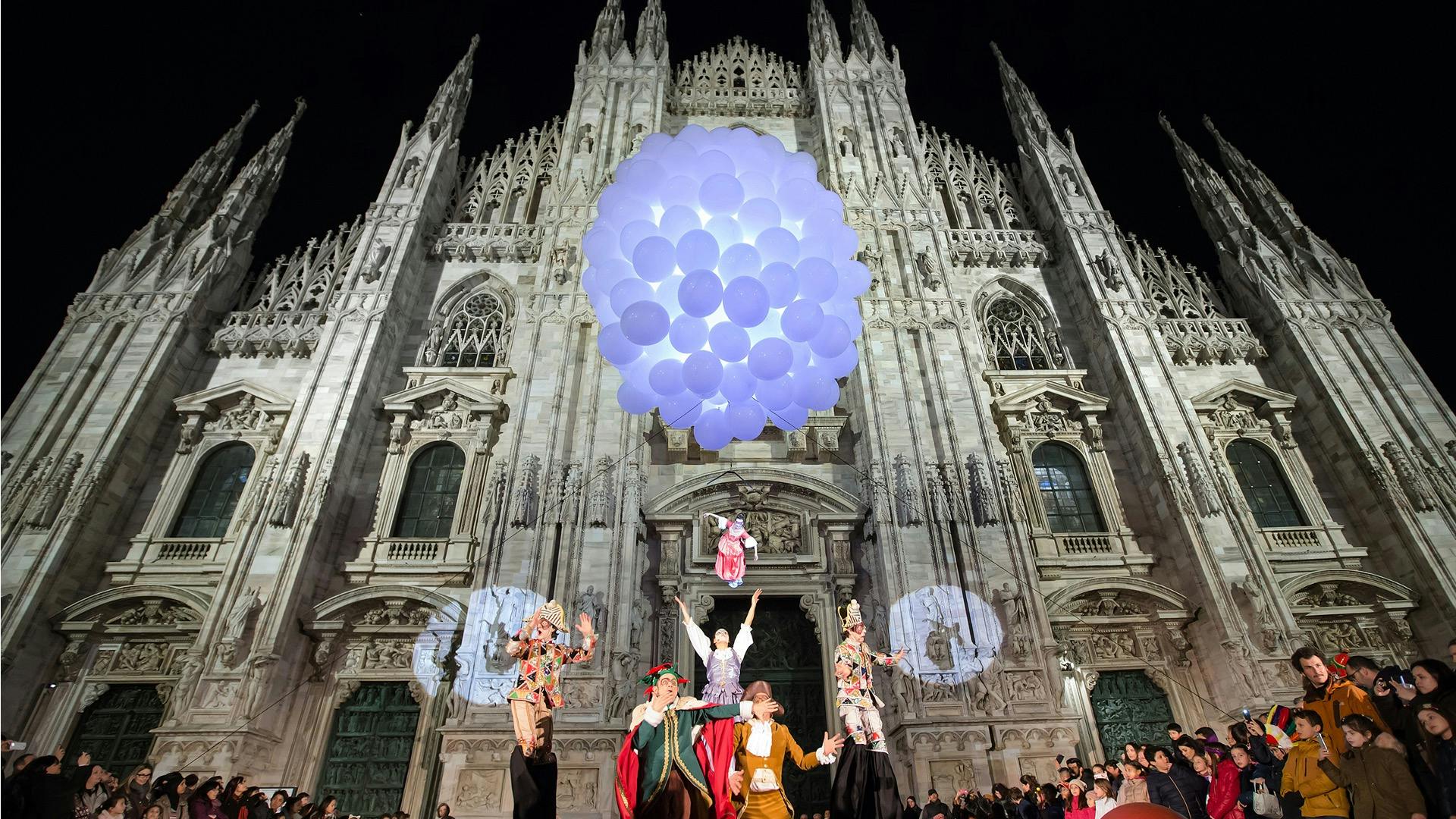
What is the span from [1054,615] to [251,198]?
71.6 ft

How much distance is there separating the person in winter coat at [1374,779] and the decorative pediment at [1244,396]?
501 inches

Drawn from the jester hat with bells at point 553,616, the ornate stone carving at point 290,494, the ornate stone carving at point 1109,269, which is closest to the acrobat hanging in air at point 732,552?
the jester hat with bells at point 553,616

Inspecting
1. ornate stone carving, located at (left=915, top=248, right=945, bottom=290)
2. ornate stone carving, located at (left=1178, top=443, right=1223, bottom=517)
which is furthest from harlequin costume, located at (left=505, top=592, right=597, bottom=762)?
ornate stone carving, located at (left=915, top=248, right=945, bottom=290)

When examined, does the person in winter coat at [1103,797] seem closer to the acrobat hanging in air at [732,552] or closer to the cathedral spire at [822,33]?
the acrobat hanging in air at [732,552]

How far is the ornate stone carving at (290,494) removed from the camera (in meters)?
12.7

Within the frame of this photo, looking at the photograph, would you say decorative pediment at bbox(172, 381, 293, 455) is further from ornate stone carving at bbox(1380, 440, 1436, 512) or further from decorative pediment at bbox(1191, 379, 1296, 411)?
ornate stone carving at bbox(1380, 440, 1436, 512)

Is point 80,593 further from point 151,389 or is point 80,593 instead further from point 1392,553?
point 1392,553

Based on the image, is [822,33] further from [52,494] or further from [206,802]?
[206,802]

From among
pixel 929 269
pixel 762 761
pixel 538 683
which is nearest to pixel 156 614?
pixel 538 683

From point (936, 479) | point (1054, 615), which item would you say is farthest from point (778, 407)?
point (1054, 615)

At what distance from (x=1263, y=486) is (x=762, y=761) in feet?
49.3

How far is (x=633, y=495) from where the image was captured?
13.5 metres

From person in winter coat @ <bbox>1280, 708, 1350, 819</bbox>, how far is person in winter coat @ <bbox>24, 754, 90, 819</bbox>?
11.0 m

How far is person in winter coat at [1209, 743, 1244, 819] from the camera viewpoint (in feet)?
20.6
